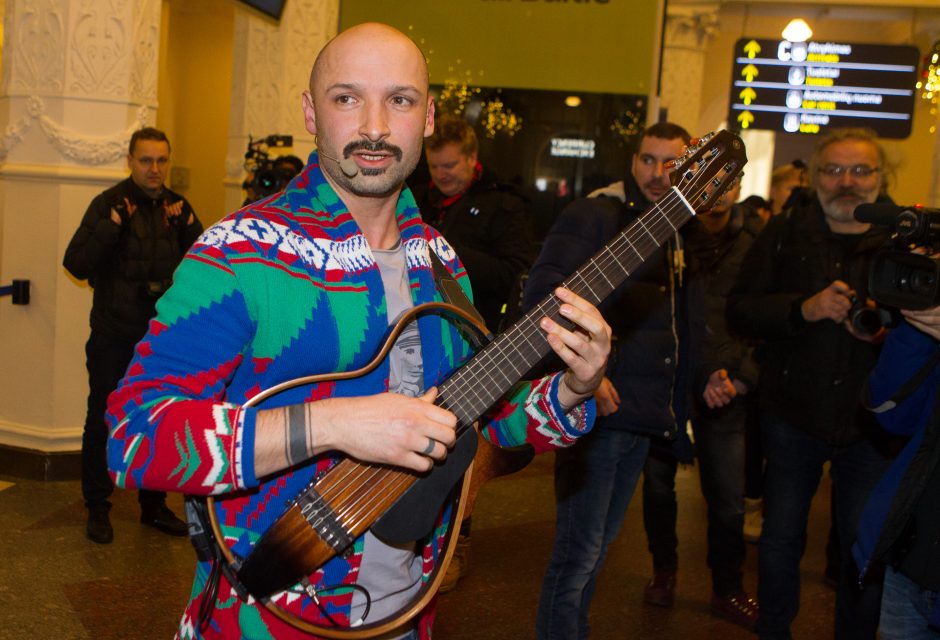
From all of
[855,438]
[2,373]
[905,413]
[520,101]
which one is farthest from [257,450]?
[520,101]

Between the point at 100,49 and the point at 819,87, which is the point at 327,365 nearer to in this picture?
the point at 100,49

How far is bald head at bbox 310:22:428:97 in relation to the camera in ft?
5.77

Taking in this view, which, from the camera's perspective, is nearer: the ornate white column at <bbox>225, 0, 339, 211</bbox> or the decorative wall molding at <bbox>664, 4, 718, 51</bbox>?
the ornate white column at <bbox>225, 0, 339, 211</bbox>

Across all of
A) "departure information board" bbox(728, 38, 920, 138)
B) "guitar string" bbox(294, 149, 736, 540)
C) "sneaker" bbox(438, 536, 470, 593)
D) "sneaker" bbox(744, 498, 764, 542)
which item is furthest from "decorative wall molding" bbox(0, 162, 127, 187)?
"departure information board" bbox(728, 38, 920, 138)

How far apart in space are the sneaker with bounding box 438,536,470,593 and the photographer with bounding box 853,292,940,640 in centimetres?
210

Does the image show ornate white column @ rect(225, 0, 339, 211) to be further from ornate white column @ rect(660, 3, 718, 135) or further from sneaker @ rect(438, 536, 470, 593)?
ornate white column @ rect(660, 3, 718, 135)

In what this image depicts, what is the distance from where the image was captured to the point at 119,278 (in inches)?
190

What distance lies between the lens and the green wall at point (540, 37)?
273 inches

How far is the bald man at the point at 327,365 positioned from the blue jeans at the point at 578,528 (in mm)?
1447

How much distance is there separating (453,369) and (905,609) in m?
1.42

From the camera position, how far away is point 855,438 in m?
3.45

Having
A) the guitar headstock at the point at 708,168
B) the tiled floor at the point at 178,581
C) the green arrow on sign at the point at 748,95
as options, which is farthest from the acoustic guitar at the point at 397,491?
the green arrow on sign at the point at 748,95

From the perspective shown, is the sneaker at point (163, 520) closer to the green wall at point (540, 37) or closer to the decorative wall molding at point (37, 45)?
the decorative wall molding at point (37, 45)

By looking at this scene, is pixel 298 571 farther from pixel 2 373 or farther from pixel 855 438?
pixel 2 373
